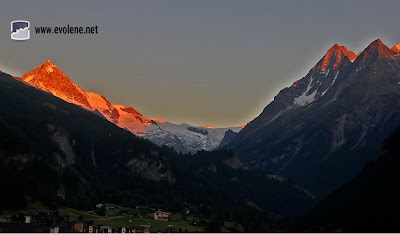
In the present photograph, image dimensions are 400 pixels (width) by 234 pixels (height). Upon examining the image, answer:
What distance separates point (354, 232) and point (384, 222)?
8975 mm

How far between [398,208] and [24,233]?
97667mm

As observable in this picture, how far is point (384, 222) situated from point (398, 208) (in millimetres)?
7637

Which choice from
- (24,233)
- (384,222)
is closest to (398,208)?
(384,222)

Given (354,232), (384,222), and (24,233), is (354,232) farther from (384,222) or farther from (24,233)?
(24,233)

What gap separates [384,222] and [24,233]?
9297 cm

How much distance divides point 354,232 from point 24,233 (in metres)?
86.1

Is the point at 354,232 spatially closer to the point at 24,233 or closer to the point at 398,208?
the point at 398,208

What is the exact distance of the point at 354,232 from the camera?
197m

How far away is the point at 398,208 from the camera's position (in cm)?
19662

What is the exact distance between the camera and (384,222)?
191500mm

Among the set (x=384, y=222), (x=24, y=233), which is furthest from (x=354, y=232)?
(x=24, y=233)

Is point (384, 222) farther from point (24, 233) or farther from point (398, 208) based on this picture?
point (24, 233)

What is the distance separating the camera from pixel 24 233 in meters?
200
